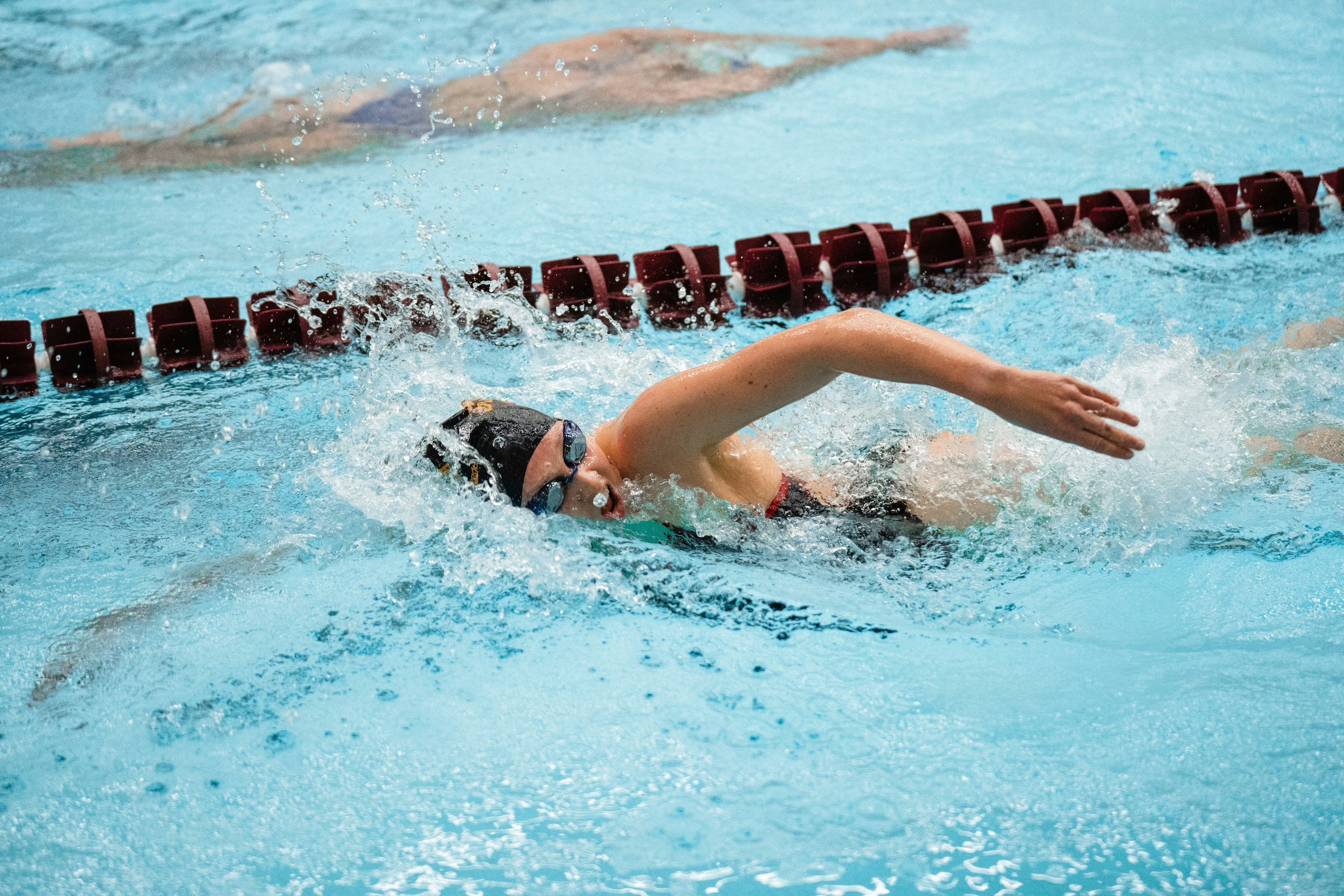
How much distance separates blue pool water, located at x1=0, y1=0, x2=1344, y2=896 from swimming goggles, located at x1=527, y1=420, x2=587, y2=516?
99 mm

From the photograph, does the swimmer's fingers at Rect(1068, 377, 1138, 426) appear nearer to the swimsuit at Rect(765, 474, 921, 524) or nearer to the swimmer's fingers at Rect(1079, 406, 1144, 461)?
the swimmer's fingers at Rect(1079, 406, 1144, 461)

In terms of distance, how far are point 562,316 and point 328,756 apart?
2.13 meters

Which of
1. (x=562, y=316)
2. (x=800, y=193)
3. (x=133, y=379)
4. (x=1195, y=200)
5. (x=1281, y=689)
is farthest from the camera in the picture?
(x=800, y=193)

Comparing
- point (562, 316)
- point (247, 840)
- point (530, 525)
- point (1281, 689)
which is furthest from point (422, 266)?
point (1281, 689)

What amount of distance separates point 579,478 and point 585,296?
5.59 ft

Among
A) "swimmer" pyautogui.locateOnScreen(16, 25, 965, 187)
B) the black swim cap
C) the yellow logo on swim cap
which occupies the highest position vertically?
"swimmer" pyautogui.locateOnScreen(16, 25, 965, 187)

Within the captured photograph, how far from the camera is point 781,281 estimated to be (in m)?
3.86

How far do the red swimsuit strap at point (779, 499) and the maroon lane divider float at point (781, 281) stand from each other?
1490 millimetres

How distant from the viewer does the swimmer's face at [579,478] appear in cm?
221

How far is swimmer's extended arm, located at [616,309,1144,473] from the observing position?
65.2 inches

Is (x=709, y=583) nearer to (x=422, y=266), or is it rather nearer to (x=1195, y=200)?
(x=422, y=266)

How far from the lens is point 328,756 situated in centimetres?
195

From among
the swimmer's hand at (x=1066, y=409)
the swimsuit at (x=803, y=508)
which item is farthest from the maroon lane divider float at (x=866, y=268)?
the swimmer's hand at (x=1066, y=409)

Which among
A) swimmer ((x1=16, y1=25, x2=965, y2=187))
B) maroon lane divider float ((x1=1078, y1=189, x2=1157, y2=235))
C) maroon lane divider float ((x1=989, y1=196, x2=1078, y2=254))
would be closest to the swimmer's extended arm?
maroon lane divider float ((x1=989, y1=196, x2=1078, y2=254))
